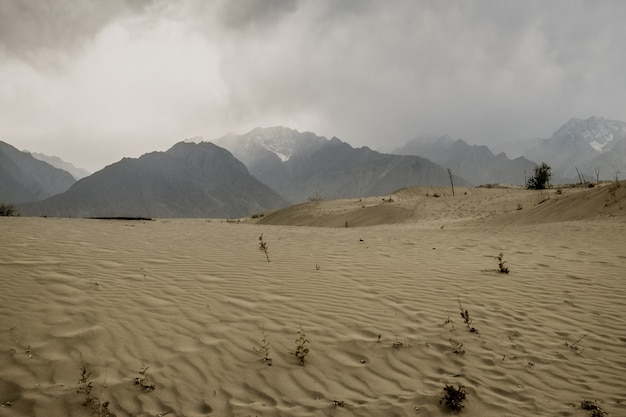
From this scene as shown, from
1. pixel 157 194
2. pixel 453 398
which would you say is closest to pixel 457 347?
pixel 453 398

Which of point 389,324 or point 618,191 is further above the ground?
point 618,191

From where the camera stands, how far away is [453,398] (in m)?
2.91

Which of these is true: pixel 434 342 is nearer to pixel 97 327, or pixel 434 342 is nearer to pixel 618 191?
pixel 97 327

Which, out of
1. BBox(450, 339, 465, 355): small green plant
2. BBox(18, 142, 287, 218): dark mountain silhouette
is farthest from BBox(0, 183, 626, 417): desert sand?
BBox(18, 142, 287, 218): dark mountain silhouette

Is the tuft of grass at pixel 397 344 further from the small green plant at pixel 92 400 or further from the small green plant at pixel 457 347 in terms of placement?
the small green plant at pixel 92 400

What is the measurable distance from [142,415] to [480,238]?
11802mm

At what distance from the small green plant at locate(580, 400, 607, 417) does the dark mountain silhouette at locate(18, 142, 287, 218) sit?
145 m

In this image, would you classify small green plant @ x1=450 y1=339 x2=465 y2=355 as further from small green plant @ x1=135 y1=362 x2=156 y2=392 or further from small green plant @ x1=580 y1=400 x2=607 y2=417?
small green plant @ x1=135 y1=362 x2=156 y2=392

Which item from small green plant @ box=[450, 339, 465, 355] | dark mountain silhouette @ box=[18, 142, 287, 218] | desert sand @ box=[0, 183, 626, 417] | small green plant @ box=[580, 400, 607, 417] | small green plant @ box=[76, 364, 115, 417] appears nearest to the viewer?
small green plant @ box=[76, 364, 115, 417]

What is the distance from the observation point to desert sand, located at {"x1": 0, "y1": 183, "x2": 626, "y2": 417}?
287 cm

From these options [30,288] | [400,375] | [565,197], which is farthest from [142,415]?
[565,197]

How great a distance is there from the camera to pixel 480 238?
12141 mm

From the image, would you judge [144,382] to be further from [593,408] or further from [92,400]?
[593,408]

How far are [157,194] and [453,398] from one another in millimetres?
174185
